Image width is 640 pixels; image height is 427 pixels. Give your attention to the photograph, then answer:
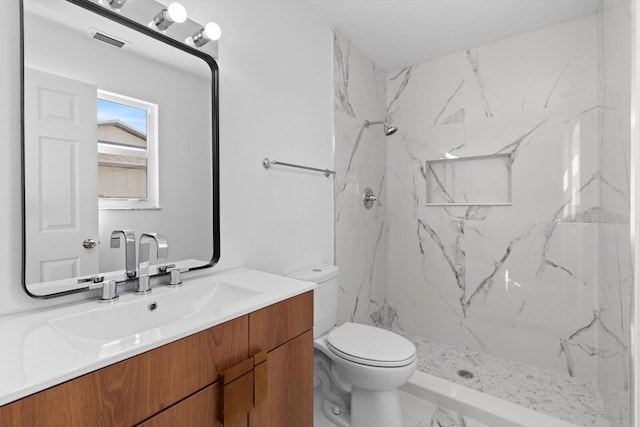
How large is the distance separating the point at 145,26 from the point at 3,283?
0.94 m

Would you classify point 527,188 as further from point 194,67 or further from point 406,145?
point 194,67

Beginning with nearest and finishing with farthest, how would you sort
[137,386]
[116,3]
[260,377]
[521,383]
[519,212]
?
1. [137,386]
2. [260,377]
3. [116,3]
4. [521,383]
5. [519,212]

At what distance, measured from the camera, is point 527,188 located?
7.16 ft

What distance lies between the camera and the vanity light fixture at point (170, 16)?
111cm

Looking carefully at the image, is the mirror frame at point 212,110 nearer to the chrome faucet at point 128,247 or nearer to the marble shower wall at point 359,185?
the chrome faucet at point 128,247

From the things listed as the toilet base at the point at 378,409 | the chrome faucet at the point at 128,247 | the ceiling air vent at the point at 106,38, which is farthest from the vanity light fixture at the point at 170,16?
the toilet base at the point at 378,409

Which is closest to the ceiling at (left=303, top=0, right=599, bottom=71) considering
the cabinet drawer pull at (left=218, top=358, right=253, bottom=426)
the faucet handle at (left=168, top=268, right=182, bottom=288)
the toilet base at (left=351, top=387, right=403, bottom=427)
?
the faucet handle at (left=168, top=268, right=182, bottom=288)

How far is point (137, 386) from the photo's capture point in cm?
68

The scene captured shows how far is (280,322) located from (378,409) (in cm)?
85

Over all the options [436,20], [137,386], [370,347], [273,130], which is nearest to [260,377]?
[137,386]

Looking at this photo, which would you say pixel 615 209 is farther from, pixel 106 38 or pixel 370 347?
pixel 106 38

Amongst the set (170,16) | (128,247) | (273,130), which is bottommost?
(128,247)

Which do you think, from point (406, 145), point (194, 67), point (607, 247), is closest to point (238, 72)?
point (194, 67)

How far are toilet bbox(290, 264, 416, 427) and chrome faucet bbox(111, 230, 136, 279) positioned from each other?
2.55 ft
